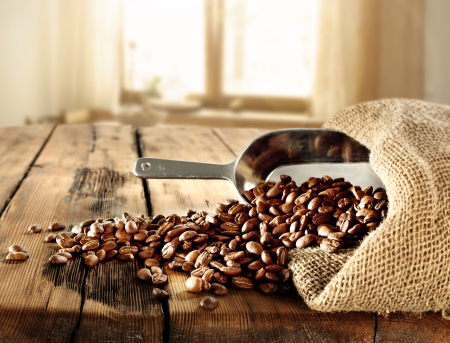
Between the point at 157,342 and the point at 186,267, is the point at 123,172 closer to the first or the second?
the point at 186,267

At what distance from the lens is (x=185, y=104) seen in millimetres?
4281

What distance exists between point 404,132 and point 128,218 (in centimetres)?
46

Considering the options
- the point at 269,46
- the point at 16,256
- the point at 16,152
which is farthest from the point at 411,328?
the point at 269,46

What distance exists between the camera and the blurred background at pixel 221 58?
13.5 feet

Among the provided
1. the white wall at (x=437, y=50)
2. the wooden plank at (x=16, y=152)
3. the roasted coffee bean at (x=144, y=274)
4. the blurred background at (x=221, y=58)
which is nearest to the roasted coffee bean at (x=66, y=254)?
A: the roasted coffee bean at (x=144, y=274)

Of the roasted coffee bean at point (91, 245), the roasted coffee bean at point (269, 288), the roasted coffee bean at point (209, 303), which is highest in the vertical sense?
the roasted coffee bean at point (91, 245)

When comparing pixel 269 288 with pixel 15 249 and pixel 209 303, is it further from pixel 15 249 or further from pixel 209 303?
pixel 15 249

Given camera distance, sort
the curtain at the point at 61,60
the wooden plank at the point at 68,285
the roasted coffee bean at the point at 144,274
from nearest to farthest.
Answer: the wooden plank at the point at 68,285 → the roasted coffee bean at the point at 144,274 → the curtain at the point at 61,60

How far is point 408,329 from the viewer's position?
26.0 inches

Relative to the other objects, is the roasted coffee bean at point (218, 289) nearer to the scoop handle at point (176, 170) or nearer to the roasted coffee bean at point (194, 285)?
the roasted coffee bean at point (194, 285)

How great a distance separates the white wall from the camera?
4219 millimetres

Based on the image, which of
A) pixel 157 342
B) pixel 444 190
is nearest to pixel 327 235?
pixel 444 190

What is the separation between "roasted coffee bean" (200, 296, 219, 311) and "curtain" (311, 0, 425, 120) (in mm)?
3594

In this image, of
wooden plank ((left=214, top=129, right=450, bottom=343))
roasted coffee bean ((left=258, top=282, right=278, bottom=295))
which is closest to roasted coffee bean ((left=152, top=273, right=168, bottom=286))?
roasted coffee bean ((left=258, top=282, right=278, bottom=295))
